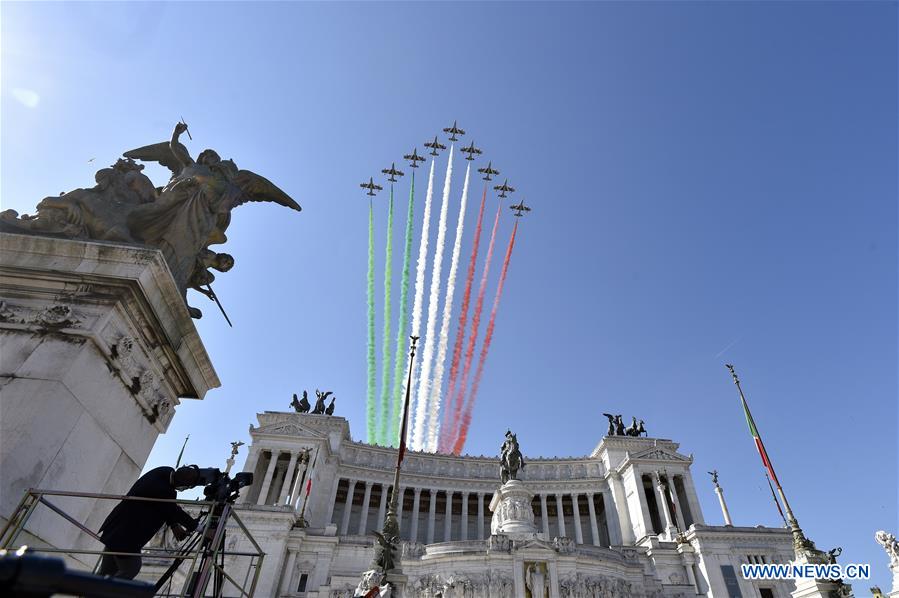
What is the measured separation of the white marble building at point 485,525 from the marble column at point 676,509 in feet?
0.58

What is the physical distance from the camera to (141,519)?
531 centimetres

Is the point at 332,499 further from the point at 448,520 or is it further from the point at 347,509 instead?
the point at 448,520

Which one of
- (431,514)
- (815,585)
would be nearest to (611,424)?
(431,514)

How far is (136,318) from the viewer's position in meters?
6.84

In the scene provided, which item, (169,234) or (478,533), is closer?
(169,234)

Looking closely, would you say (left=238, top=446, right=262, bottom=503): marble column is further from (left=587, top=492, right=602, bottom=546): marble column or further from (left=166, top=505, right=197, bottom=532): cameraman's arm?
(left=166, top=505, right=197, bottom=532): cameraman's arm

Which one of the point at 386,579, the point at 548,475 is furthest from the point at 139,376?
the point at 548,475

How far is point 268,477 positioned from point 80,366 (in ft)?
179

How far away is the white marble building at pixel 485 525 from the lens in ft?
106

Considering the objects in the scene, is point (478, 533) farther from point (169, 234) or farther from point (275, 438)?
point (169, 234)

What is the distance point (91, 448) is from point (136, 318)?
1708mm

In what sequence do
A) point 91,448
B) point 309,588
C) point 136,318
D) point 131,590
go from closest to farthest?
1. point 131,590
2. point 91,448
3. point 136,318
4. point 309,588

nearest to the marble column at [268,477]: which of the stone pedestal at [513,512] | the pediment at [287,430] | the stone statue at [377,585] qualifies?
Result: the pediment at [287,430]

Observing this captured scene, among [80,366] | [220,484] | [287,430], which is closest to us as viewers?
[220,484]
